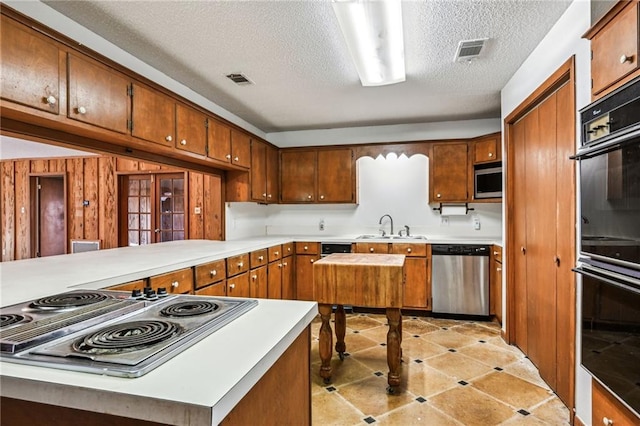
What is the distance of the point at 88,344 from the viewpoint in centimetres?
80

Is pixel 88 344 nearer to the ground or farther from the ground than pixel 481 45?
nearer to the ground

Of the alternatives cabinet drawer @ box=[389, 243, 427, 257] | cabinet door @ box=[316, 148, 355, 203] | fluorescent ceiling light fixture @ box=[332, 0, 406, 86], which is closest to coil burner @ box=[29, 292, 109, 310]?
fluorescent ceiling light fixture @ box=[332, 0, 406, 86]

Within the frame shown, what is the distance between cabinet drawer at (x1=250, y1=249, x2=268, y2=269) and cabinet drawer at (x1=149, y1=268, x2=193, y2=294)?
3.46ft

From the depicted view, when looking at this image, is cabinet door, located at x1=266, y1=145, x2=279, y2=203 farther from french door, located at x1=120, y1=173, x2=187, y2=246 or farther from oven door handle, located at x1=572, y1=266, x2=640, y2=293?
oven door handle, located at x1=572, y1=266, x2=640, y2=293

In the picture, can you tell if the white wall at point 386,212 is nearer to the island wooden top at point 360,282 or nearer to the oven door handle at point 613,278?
the island wooden top at point 360,282

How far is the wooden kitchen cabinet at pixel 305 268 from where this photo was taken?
457 cm

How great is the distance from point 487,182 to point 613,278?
2.91m

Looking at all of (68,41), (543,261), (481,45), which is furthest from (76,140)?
(543,261)

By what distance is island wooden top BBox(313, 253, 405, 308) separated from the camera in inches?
95.0

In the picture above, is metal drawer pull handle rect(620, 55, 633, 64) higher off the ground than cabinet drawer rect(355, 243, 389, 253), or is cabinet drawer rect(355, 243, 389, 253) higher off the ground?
metal drawer pull handle rect(620, 55, 633, 64)

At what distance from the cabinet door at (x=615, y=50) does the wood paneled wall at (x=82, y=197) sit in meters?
4.38

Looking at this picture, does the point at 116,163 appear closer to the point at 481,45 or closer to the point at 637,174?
the point at 481,45

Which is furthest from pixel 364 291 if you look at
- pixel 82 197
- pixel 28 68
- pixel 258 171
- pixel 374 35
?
pixel 82 197

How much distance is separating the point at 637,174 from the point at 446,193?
10.4ft
